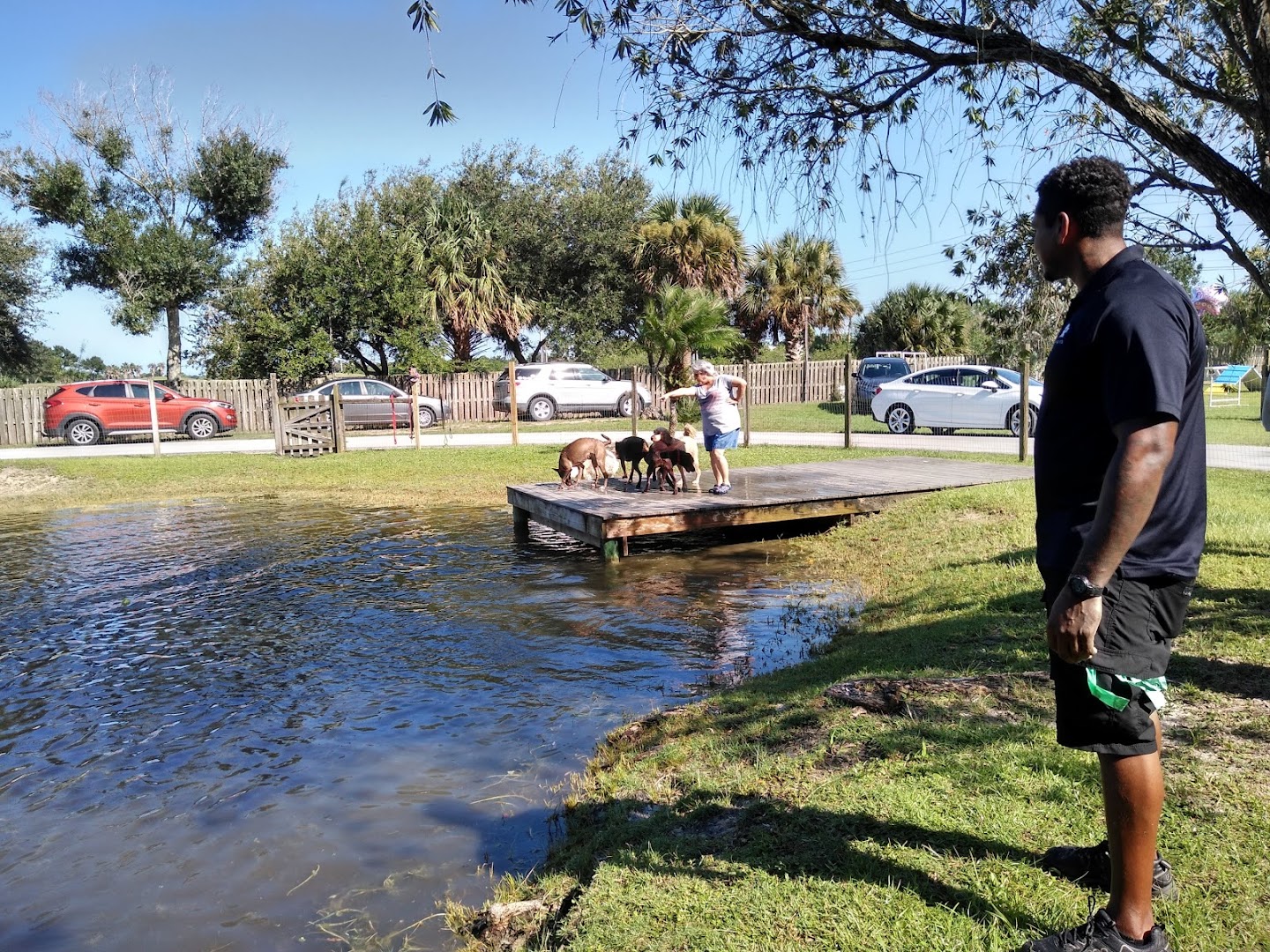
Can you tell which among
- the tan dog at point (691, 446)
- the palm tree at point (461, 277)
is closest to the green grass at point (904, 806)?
the tan dog at point (691, 446)

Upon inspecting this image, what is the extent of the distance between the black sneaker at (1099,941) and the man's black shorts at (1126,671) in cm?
47

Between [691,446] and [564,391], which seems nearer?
[691,446]

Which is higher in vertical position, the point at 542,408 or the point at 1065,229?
the point at 1065,229

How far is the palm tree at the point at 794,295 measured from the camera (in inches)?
1448

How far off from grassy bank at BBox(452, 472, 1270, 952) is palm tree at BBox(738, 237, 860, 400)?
32.2m

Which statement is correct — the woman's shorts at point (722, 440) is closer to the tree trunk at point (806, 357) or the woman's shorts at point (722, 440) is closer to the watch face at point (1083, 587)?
the watch face at point (1083, 587)

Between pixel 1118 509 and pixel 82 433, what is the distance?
2686cm

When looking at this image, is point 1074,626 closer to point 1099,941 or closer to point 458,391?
point 1099,941

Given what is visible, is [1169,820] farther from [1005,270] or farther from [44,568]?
[44,568]

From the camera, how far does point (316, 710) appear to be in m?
5.71

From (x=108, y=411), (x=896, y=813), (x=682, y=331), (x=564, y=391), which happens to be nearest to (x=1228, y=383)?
(x=564, y=391)

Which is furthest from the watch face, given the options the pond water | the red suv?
the red suv

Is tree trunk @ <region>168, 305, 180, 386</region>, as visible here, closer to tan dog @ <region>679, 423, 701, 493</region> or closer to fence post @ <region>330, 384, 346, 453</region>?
fence post @ <region>330, 384, 346, 453</region>

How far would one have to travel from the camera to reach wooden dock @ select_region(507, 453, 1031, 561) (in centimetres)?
998
